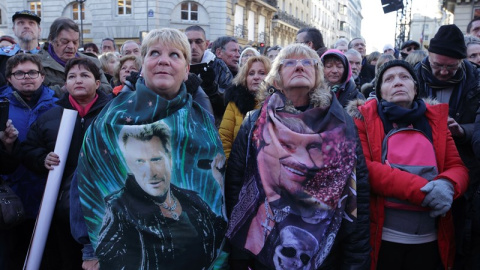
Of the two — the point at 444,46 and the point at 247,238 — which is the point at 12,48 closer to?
the point at 247,238

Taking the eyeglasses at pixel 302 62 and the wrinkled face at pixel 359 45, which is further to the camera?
the wrinkled face at pixel 359 45

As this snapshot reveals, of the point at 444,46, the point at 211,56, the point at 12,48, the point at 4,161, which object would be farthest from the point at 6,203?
the point at 444,46

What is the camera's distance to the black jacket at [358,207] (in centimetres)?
251

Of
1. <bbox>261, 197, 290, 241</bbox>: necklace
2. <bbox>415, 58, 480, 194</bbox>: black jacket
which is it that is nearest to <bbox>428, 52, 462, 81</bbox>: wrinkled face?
<bbox>415, 58, 480, 194</bbox>: black jacket

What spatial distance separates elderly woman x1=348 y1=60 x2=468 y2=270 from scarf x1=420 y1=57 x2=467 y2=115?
617 millimetres

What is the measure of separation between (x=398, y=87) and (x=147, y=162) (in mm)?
1872

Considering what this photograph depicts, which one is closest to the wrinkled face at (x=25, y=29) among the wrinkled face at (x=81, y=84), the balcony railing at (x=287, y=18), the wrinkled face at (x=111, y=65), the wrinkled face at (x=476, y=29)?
the wrinkled face at (x=111, y=65)

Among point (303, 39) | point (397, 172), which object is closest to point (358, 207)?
point (397, 172)

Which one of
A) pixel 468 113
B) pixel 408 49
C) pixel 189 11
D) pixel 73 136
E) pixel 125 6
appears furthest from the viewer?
pixel 189 11

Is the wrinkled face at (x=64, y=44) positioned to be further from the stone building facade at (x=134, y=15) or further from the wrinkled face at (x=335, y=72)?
the stone building facade at (x=134, y=15)

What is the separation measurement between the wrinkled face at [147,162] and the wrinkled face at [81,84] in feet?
4.03

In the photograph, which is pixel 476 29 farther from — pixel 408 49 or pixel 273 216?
pixel 273 216

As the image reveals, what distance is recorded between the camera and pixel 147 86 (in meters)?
2.57

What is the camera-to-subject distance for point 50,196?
300 centimetres
